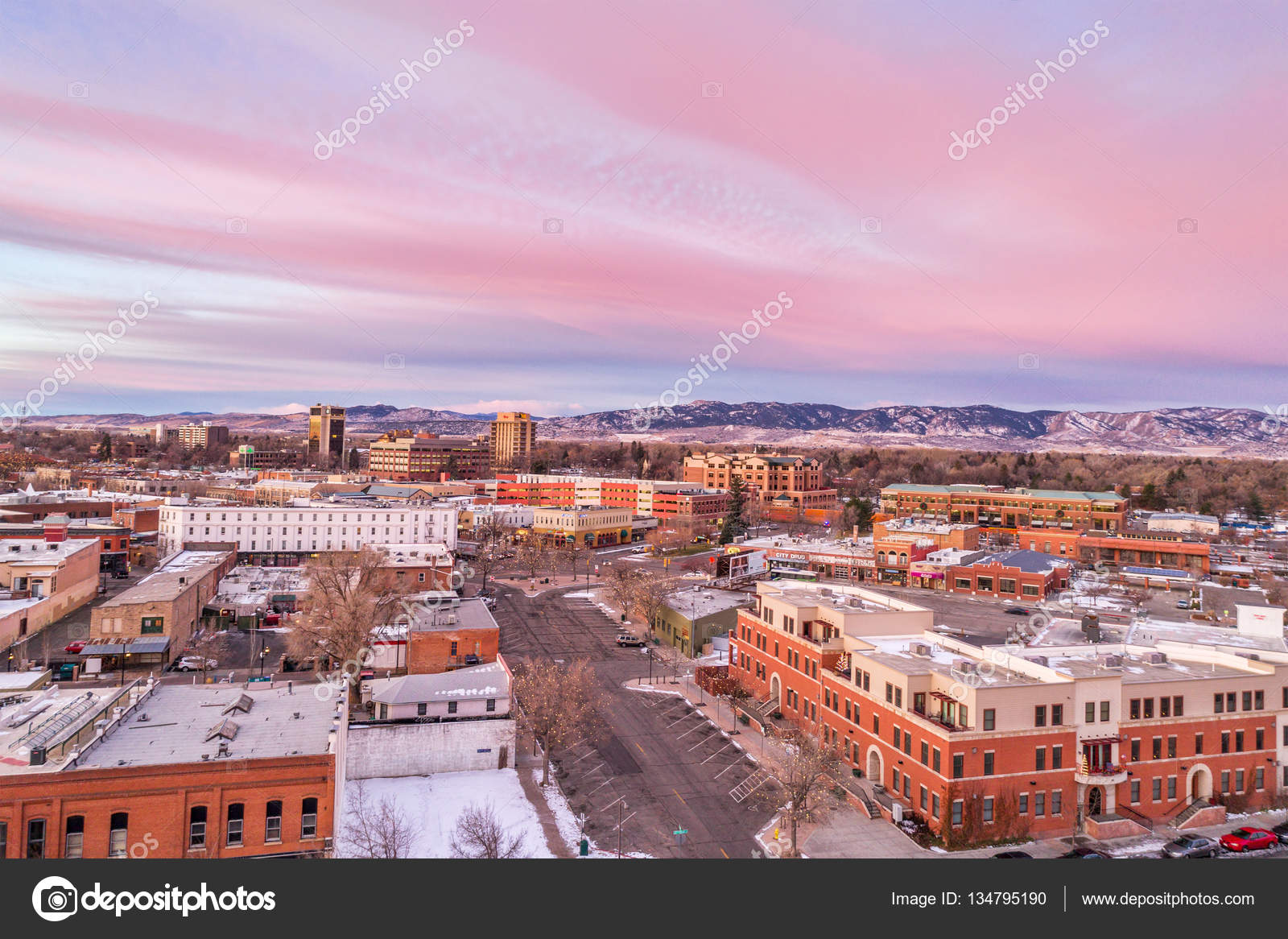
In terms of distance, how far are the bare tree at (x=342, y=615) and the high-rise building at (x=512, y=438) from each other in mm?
141070

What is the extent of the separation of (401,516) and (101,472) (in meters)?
74.3

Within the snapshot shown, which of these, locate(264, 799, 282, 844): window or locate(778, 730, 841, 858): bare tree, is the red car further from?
locate(264, 799, 282, 844): window

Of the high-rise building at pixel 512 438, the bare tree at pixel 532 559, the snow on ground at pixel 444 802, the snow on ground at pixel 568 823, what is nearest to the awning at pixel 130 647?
the snow on ground at pixel 444 802

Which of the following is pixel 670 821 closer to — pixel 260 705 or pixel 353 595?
pixel 260 705

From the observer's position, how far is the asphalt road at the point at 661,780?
23172 mm

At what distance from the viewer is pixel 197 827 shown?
18391mm

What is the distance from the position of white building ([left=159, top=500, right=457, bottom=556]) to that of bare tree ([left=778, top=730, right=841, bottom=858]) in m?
51.5

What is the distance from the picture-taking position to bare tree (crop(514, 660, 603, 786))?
2794cm

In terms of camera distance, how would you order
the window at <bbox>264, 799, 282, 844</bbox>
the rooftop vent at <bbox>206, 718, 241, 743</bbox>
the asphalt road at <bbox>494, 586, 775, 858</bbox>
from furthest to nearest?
the asphalt road at <bbox>494, 586, 775, 858</bbox>, the rooftop vent at <bbox>206, 718, 241, 743</bbox>, the window at <bbox>264, 799, 282, 844</bbox>

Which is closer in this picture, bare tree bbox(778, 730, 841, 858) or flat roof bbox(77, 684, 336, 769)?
flat roof bbox(77, 684, 336, 769)

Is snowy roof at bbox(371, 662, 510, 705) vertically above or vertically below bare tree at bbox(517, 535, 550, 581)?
above

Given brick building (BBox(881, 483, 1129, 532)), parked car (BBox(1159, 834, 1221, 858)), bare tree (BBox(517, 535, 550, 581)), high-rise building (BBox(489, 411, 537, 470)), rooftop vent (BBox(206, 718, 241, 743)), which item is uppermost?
high-rise building (BBox(489, 411, 537, 470))

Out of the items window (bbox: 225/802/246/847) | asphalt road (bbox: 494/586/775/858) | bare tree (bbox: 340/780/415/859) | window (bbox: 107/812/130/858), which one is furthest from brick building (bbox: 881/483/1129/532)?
window (bbox: 107/812/130/858)
